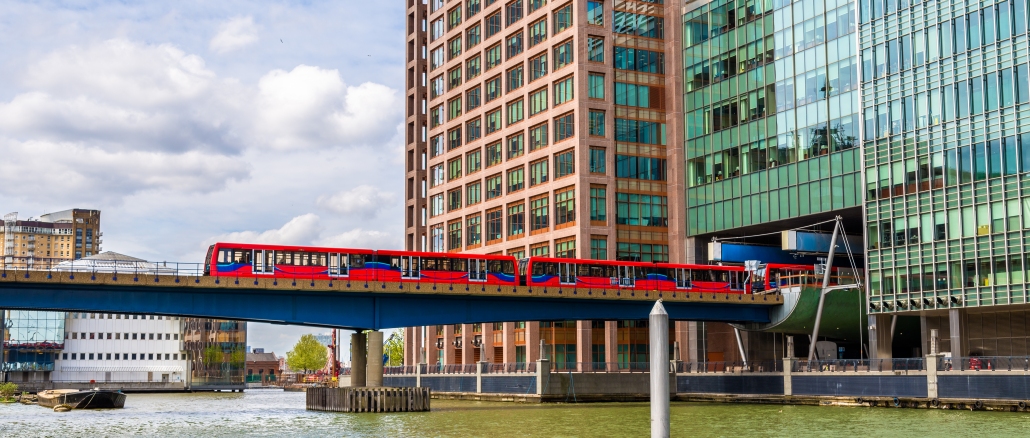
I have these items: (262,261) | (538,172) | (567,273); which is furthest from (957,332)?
(538,172)

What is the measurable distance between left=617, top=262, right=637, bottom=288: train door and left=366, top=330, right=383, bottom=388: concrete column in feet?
66.1

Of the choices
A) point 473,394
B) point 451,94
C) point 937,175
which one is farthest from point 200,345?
point 937,175

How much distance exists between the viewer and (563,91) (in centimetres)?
10900

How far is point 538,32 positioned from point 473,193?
796 inches

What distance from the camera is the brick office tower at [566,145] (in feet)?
349

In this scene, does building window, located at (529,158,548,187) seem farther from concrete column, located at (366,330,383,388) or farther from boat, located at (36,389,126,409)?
concrete column, located at (366,330,383,388)

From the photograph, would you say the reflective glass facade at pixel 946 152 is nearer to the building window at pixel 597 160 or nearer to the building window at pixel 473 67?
the building window at pixel 597 160

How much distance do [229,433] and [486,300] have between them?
2680 cm

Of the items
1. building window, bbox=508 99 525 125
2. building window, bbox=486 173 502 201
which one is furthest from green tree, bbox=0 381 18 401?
building window, bbox=508 99 525 125

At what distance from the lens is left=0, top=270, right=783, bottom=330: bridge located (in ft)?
204

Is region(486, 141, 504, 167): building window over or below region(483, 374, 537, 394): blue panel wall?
over

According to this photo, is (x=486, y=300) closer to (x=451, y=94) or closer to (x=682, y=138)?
(x=682, y=138)

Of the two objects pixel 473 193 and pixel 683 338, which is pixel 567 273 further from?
pixel 473 193

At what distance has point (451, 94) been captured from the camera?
13100 cm
